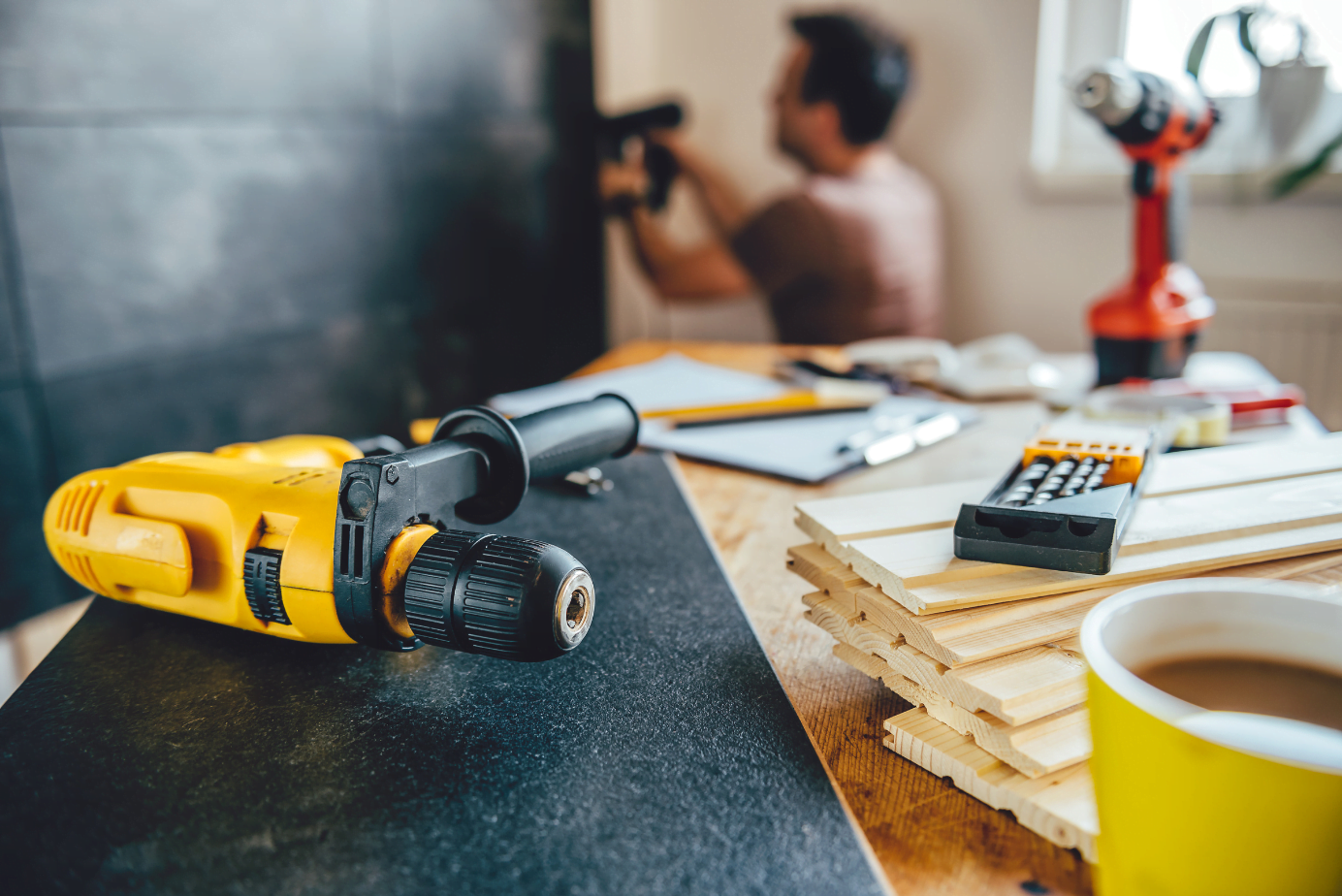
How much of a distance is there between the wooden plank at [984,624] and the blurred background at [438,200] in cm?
100

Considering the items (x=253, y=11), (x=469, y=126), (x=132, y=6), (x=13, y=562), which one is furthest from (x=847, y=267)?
(x=13, y=562)

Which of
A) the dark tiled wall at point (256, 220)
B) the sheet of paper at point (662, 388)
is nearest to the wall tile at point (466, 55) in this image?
the dark tiled wall at point (256, 220)

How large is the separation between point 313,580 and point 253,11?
109cm

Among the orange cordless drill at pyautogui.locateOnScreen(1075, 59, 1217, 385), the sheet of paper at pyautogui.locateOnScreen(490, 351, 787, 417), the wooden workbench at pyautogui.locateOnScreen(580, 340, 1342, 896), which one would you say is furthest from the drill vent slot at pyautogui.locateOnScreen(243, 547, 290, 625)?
the orange cordless drill at pyautogui.locateOnScreen(1075, 59, 1217, 385)

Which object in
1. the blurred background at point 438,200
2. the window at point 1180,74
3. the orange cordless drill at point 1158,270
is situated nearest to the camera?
the orange cordless drill at point 1158,270

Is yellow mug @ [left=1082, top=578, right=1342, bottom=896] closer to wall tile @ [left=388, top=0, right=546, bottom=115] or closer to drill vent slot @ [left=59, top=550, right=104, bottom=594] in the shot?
drill vent slot @ [left=59, top=550, right=104, bottom=594]

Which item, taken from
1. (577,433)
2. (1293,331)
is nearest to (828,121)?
(1293,331)

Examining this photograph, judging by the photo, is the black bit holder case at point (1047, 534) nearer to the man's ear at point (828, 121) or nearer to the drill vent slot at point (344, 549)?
the drill vent slot at point (344, 549)

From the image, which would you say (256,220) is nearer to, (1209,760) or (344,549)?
(344,549)

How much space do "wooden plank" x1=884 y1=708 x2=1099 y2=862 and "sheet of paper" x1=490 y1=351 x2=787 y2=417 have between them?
578 millimetres

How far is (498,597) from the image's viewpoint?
37cm

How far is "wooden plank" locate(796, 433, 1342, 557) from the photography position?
18.0 inches

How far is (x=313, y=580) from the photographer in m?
0.42

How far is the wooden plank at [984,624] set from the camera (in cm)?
36
